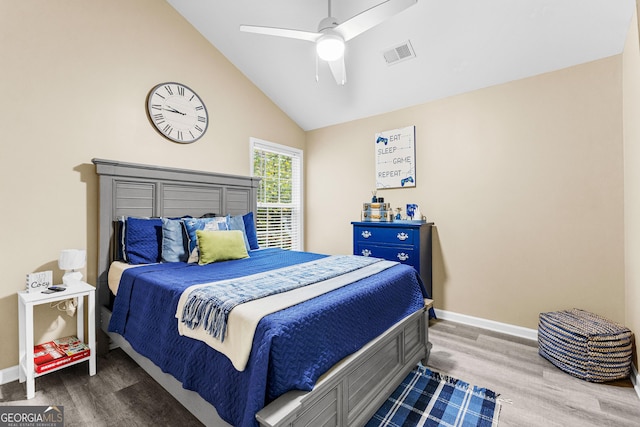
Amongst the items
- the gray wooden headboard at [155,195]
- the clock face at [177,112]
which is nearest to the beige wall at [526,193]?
the gray wooden headboard at [155,195]

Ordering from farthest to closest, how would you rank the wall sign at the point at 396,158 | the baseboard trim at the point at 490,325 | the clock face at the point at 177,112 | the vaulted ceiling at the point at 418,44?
the wall sign at the point at 396,158 → the clock face at the point at 177,112 → the baseboard trim at the point at 490,325 → the vaulted ceiling at the point at 418,44

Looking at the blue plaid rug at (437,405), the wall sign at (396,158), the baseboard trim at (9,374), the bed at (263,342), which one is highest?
the wall sign at (396,158)

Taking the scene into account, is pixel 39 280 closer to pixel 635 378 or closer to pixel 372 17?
pixel 372 17

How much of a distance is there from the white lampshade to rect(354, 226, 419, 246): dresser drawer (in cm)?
256

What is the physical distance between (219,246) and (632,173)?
10.5 ft

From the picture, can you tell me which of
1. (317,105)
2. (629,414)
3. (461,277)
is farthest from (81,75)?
(629,414)

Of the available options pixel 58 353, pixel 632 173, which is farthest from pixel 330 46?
pixel 58 353

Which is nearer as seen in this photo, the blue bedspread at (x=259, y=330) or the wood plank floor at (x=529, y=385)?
the blue bedspread at (x=259, y=330)

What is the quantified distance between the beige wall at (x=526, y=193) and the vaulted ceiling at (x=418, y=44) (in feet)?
0.63

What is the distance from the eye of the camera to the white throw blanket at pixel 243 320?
48.9 inches

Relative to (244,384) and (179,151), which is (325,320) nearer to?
(244,384)

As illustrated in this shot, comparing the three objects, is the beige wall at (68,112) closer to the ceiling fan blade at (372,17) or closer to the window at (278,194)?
the window at (278,194)

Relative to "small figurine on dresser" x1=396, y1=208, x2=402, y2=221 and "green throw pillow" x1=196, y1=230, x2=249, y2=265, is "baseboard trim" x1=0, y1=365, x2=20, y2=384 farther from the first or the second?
"small figurine on dresser" x1=396, y1=208, x2=402, y2=221

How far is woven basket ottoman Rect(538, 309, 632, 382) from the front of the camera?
6.61 ft
